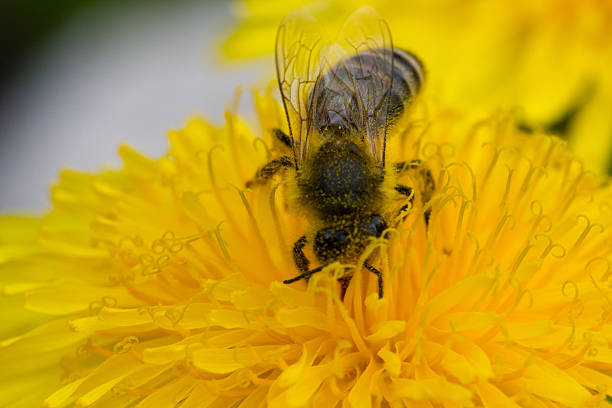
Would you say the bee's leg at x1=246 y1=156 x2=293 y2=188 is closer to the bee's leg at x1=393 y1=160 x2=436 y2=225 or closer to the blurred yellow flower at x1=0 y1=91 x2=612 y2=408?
the blurred yellow flower at x1=0 y1=91 x2=612 y2=408

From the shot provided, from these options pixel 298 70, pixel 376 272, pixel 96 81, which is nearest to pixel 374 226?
pixel 376 272

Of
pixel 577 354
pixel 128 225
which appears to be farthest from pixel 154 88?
pixel 577 354

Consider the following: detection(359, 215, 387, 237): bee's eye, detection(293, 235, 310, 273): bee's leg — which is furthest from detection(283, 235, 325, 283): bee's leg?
detection(359, 215, 387, 237): bee's eye

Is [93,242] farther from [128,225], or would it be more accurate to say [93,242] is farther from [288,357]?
[288,357]

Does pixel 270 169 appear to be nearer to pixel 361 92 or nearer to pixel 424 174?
pixel 361 92

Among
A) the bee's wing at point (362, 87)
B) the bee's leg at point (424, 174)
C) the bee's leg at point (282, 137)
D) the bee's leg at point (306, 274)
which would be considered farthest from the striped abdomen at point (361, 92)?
the bee's leg at point (306, 274)

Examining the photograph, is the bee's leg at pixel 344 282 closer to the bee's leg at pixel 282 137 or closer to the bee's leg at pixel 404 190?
the bee's leg at pixel 404 190
